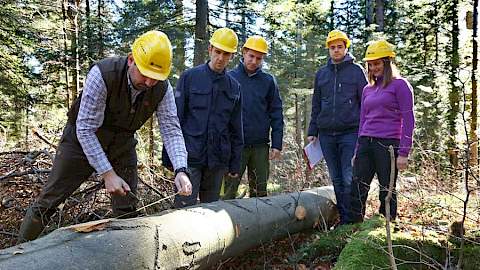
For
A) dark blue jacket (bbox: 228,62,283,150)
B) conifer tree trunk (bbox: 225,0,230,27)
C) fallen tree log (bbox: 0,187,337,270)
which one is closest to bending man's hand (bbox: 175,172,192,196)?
fallen tree log (bbox: 0,187,337,270)

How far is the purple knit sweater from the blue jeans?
347mm

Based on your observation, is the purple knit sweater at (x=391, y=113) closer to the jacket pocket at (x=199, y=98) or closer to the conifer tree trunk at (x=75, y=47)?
the jacket pocket at (x=199, y=98)

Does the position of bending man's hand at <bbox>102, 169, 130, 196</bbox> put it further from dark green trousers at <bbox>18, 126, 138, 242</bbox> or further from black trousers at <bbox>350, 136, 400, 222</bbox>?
black trousers at <bbox>350, 136, 400, 222</bbox>

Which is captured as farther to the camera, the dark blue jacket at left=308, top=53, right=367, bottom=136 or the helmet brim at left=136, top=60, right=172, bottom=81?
the dark blue jacket at left=308, top=53, right=367, bottom=136

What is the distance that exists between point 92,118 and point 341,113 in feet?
8.94

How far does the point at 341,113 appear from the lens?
475 centimetres

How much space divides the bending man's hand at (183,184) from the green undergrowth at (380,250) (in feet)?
3.73

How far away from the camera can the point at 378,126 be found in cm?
427

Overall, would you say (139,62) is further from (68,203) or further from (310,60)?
(310,60)

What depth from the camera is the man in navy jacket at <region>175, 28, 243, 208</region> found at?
413 cm

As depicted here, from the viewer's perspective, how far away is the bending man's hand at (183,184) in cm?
310

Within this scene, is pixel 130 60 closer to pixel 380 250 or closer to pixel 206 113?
pixel 206 113

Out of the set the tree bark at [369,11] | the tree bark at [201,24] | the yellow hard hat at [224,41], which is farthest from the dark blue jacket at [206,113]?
the tree bark at [369,11]

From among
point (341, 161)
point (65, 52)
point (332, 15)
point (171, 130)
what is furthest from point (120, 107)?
point (332, 15)
